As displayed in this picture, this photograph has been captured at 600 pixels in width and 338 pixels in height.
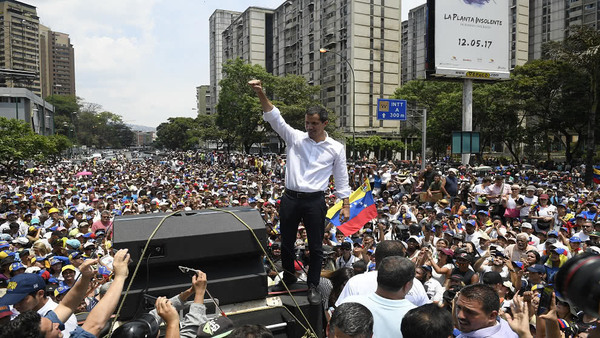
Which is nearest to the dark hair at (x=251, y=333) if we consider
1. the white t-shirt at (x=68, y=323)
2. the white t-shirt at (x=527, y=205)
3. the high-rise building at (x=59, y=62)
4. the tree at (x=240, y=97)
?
the white t-shirt at (x=68, y=323)

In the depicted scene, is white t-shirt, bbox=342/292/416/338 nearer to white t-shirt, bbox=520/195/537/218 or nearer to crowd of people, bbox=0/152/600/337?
crowd of people, bbox=0/152/600/337

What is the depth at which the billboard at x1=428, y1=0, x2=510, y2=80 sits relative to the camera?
2689 cm

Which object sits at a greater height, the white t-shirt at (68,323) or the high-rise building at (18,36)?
the high-rise building at (18,36)

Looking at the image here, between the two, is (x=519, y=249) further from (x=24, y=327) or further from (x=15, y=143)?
(x=15, y=143)

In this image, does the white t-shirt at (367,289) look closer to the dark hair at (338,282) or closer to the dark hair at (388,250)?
the dark hair at (388,250)

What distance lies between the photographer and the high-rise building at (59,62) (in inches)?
5536

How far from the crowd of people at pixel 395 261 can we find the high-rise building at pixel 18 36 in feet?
362

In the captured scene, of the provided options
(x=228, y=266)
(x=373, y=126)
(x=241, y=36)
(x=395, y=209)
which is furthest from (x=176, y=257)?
(x=241, y=36)

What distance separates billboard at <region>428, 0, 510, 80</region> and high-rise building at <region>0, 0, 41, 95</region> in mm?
105080

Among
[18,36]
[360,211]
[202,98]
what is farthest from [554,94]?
[202,98]

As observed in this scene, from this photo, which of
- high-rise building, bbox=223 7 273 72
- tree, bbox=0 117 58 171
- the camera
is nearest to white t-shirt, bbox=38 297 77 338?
the camera

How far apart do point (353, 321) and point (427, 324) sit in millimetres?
455

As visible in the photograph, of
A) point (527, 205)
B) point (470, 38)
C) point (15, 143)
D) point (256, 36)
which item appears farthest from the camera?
point (256, 36)

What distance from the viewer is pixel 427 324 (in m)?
2.56
